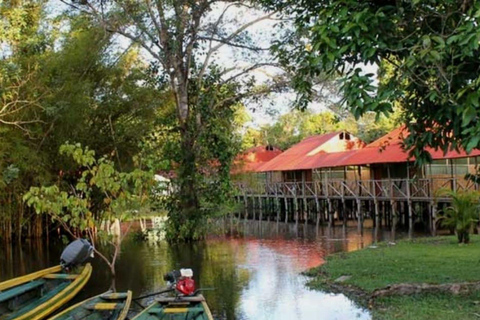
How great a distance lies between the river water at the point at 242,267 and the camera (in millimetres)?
6828

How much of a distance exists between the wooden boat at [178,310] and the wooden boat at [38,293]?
3.74ft

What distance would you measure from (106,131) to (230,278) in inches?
270

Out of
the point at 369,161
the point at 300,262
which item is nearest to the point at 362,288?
the point at 300,262

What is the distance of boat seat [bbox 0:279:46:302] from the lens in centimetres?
574

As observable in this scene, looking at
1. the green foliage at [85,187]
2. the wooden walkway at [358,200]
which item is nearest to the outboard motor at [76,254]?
the green foliage at [85,187]

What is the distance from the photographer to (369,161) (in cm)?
1884

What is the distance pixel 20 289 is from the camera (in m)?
6.04

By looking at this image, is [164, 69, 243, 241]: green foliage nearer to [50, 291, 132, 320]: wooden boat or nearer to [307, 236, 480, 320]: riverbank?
[307, 236, 480, 320]: riverbank

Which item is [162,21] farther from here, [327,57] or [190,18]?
[327,57]

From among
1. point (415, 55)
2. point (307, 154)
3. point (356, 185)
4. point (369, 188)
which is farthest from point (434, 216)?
point (415, 55)

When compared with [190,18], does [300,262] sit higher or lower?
lower

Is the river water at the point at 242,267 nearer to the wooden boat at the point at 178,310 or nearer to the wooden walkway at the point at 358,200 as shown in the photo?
the wooden boat at the point at 178,310

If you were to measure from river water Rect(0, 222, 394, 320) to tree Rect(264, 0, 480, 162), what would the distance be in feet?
9.23

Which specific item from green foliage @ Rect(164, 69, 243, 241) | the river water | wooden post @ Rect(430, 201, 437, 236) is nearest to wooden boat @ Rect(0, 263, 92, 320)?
the river water
